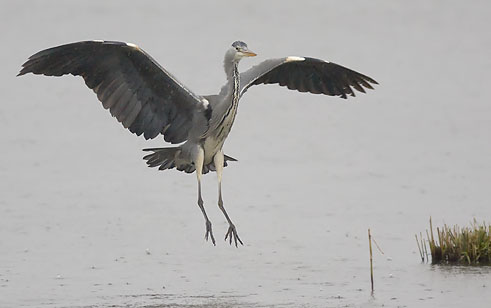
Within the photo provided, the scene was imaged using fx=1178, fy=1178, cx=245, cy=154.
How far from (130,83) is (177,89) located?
0.50m

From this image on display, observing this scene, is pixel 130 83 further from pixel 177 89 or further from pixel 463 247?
pixel 463 247

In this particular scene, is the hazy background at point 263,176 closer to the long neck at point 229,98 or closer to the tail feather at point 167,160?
the tail feather at point 167,160

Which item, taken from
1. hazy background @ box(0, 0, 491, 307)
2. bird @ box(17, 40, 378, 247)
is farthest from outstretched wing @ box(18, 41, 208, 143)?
hazy background @ box(0, 0, 491, 307)

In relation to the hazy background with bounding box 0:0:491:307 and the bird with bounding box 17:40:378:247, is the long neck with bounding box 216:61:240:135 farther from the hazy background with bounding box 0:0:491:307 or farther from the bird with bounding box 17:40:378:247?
the hazy background with bounding box 0:0:491:307

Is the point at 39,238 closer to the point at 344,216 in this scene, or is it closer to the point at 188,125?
the point at 188,125

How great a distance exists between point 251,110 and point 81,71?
31.4ft

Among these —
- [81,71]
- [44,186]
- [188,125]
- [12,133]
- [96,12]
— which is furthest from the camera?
[96,12]

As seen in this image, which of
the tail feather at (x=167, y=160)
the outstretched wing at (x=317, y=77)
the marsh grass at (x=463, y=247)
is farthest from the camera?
the outstretched wing at (x=317, y=77)

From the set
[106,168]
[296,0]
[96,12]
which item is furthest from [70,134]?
[296,0]

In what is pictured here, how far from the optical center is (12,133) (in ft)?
60.7

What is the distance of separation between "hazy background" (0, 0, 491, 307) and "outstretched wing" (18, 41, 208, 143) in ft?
4.73

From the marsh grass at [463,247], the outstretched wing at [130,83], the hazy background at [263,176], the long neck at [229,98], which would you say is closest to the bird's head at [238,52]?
the long neck at [229,98]

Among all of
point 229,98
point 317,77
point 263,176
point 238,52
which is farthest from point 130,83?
point 263,176

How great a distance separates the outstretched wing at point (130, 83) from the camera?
434 inches
